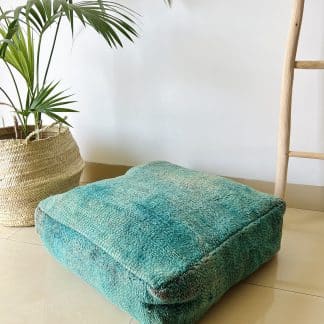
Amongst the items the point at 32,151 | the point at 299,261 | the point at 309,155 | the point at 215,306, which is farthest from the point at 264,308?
the point at 32,151

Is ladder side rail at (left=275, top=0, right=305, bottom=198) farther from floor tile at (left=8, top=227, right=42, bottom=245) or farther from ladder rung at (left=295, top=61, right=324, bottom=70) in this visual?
floor tile at (left=8, top=227, right=42, bottom=245)

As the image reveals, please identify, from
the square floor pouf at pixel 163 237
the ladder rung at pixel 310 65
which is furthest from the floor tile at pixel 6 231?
the ladder rung at pixel 310 65

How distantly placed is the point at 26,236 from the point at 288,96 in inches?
31.3

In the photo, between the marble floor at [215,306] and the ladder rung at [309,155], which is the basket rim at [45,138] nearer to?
the marble floor at [215,306]

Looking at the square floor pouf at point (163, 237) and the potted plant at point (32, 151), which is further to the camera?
the potted plant at point (32, 151)

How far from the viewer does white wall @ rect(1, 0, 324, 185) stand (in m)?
1.10

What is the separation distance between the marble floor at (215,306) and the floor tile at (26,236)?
25mm

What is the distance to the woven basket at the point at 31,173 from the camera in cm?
106

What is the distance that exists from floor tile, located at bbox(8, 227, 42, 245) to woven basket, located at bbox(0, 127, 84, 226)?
0.06 feet

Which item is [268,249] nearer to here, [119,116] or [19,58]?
[119,116]

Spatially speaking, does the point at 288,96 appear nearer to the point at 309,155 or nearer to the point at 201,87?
the point at 309,155

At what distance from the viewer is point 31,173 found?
3.54 ft

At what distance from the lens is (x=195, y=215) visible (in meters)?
0.81

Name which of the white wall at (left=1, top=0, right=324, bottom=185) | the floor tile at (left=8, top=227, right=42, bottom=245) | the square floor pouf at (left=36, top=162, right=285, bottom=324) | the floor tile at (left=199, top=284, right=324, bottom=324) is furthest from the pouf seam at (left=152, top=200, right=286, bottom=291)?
the floor tile at (left=8, top=227, right=42, bottom=245)
